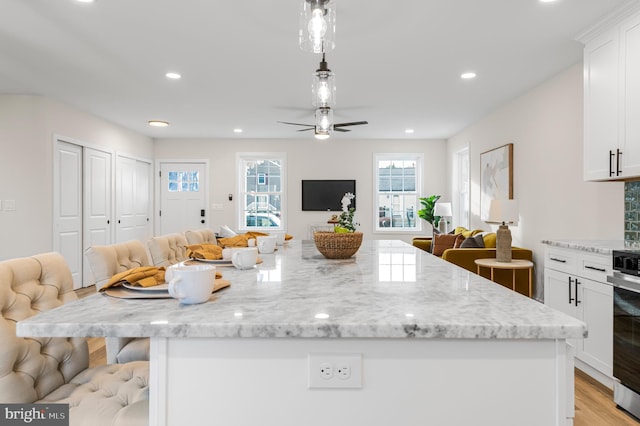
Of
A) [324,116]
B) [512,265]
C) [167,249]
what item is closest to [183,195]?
[324,116]

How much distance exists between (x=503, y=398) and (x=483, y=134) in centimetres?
558

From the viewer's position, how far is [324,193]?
25.0ft

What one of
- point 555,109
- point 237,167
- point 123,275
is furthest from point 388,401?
point 237,167

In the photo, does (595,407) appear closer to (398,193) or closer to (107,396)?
(107,396)

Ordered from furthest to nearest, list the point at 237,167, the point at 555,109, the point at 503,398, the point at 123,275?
the point at 237,167
the point at 555,109
the point at 123,275
the point at 503,398

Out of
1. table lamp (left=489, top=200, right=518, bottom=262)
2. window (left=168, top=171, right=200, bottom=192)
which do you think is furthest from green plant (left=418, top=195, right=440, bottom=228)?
window (left=168, top=171, right=200, bottom=192)

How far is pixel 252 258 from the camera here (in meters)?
Result: 1.62

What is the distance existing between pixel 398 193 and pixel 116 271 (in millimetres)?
6509

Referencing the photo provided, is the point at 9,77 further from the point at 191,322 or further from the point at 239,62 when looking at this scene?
the point at 191,322

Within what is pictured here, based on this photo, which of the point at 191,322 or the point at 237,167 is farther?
the point at 237,167

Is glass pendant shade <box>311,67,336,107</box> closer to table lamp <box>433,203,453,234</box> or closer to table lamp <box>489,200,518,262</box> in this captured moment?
table lamp <box>489,200,518,262</box>

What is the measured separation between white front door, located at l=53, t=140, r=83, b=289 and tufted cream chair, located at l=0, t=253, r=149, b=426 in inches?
171

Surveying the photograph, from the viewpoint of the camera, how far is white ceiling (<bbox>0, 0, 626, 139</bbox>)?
2756mm

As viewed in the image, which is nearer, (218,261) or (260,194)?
(218,261)
